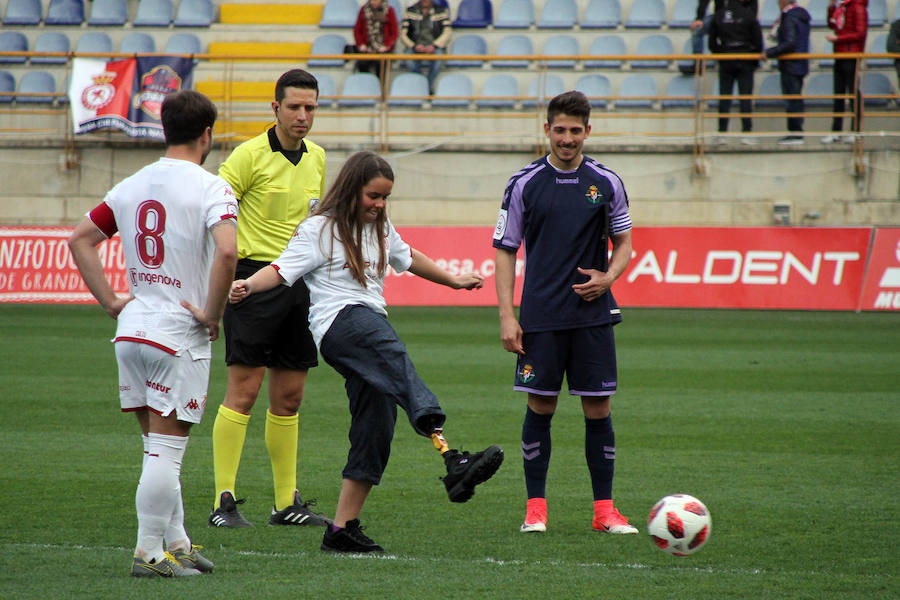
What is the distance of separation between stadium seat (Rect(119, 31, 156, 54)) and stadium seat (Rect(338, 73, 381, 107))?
4888 mm

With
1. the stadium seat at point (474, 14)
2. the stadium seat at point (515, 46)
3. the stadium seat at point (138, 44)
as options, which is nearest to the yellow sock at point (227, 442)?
the stadium seat at point (515, 46)


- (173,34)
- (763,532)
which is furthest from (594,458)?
(173,34)

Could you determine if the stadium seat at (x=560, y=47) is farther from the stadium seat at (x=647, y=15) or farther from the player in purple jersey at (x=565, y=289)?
the player in purple jersey at (x=565, y=289)

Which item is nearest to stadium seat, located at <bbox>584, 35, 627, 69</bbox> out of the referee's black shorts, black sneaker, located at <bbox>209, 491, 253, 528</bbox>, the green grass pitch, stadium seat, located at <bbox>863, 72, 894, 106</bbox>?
stadium seat, located at <bbox>863, 72, 894, 106</bbox>

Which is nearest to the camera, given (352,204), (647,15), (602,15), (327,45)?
(352,204)

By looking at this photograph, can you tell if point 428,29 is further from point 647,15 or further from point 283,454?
point 283,454

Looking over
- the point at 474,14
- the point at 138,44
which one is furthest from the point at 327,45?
the point at 138,44

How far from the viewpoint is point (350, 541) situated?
464 cm

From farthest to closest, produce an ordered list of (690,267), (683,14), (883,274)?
(683,14) < (690,267) < (883,274)

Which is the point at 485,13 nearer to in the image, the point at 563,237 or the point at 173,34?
the point at 173,34

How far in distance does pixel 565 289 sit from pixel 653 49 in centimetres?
1795

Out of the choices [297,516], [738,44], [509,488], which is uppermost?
[738,44]

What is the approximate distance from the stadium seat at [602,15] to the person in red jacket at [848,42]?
192 inches

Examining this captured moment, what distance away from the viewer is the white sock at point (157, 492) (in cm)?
411
